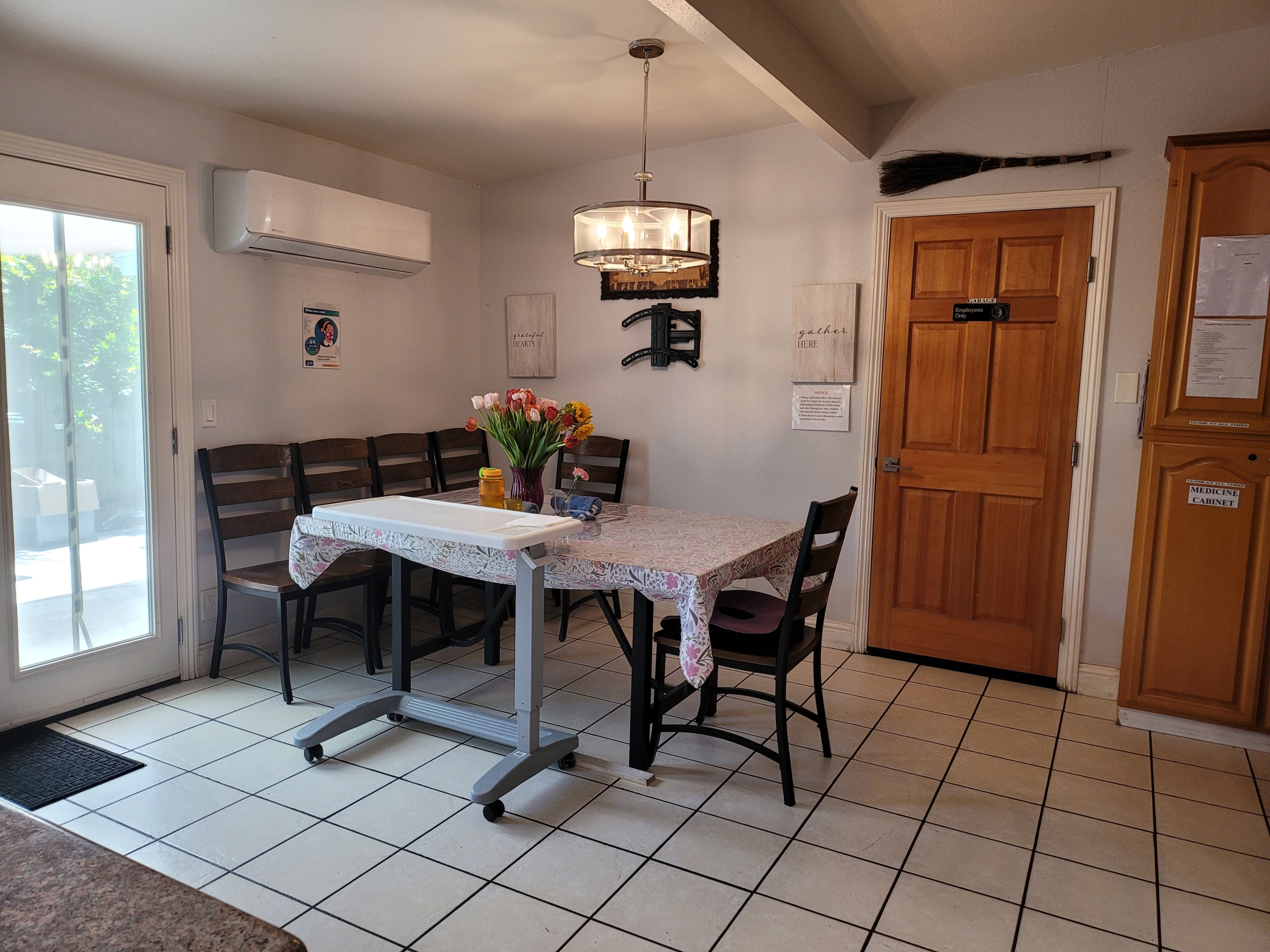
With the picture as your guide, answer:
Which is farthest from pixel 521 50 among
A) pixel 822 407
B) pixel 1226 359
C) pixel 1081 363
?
pixel 1226 359

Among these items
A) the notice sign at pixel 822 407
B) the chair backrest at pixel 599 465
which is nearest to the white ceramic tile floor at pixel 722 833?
the notice sign at pixel 822 407

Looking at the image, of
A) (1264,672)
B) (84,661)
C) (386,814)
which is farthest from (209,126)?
(1264,672)

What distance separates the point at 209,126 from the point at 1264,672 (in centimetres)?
468

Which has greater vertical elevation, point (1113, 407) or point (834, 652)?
point (1113, 407)

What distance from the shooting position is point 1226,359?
9.36ft

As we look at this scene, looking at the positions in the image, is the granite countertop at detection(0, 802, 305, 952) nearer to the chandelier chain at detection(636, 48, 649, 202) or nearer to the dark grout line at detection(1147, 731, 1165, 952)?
the dark grout line at detection(1147, 731, 1165, 952)

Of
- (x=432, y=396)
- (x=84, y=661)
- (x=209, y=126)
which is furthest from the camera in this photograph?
(x=432, y=396)

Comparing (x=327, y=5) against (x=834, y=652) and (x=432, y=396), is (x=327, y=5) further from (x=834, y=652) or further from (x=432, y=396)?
(x=834, y=652)

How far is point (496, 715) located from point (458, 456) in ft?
7.50

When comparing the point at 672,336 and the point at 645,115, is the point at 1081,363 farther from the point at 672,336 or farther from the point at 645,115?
the point at 645,115

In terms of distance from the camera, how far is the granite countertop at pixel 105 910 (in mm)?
759

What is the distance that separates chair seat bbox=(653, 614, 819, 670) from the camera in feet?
8.35

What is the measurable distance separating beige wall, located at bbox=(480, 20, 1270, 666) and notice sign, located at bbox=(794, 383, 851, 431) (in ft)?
0.17

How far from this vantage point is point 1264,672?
2.91 m
